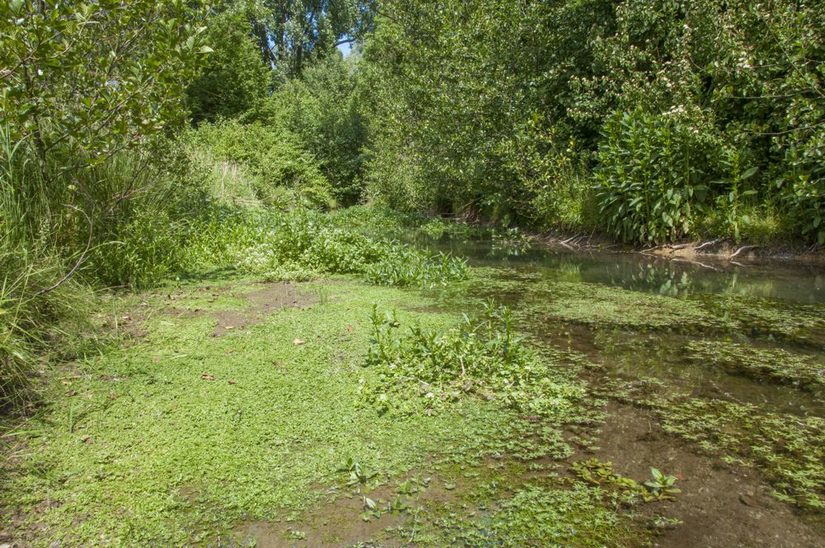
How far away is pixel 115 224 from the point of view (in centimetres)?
548

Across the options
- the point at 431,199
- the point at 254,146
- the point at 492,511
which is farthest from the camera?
the point at 254,146

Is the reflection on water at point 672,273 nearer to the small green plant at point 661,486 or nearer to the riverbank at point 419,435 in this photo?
the riverbank at point 419,435

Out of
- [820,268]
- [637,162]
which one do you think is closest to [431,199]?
[637,162]

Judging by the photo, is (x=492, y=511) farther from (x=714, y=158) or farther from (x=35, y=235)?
(x=714, y=158)

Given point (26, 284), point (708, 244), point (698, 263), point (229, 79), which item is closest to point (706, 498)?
point (26, 284)

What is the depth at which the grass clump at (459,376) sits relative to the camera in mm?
3053

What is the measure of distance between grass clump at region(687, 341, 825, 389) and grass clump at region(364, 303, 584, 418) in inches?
46.0

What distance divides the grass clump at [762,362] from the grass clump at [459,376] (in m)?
1.17

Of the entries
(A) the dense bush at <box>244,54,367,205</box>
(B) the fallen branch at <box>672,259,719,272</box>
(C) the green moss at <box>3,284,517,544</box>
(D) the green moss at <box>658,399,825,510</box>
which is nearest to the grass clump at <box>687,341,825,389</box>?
(D) the green moss at <box>658,399,825,510</box>

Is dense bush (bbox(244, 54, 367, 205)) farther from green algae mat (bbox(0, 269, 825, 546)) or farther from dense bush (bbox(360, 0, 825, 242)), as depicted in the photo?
green algae mat (bbox(0, 269, 825, 546))

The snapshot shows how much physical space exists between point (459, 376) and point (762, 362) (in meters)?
2.06

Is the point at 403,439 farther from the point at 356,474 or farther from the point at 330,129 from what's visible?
the point at 330,129

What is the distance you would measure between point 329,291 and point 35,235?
2558mm

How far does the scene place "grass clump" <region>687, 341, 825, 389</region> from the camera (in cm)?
342
